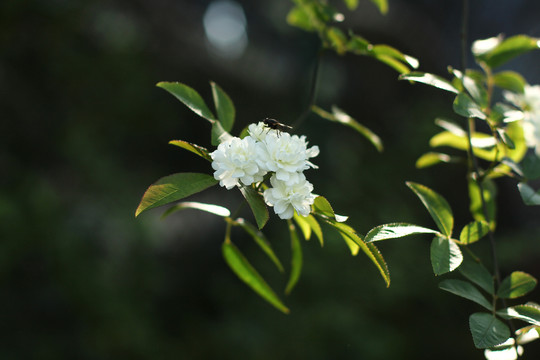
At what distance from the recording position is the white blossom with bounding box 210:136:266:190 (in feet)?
1.64

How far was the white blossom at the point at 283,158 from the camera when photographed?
50 cm

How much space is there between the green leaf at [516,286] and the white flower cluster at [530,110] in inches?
12.2

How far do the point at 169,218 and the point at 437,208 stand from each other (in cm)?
206

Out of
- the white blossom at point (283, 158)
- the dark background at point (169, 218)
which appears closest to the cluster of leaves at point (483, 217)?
the white blossom at point (283, 158)

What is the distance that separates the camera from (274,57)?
345 centimetres

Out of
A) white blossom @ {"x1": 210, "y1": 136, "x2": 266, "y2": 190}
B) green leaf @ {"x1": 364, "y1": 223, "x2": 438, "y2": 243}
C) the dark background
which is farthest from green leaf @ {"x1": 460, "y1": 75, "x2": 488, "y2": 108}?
the dark background

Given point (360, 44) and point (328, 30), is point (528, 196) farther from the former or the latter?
point (328, 30)

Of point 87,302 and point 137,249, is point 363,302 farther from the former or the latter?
point 87,302

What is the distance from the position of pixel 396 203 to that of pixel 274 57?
1585 millimetres

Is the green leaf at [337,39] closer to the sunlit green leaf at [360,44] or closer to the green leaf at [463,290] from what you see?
the sunlit green leaf at [360,44]

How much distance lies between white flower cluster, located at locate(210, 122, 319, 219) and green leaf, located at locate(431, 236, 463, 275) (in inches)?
6.7

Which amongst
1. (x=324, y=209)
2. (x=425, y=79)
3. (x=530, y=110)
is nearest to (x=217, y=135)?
(x=324, y=209)

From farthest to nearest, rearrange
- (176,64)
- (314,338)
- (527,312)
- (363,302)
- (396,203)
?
1. (176,64)
2. (396,203)
3. (363,302)
4. (314,338)
5. (527,312)

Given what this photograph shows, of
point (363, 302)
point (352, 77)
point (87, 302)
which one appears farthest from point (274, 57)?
point (87, 302)
